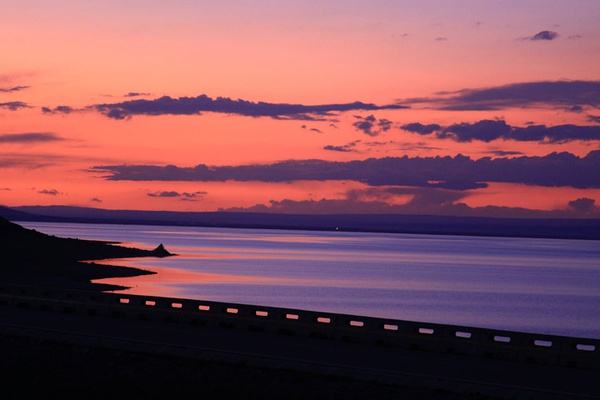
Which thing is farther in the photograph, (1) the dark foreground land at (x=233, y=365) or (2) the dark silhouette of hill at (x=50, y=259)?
(2) the dark silhouette of hill at (x=50, y=259)

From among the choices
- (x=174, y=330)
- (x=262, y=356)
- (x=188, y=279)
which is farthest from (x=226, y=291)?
→ (x=262, y=356)

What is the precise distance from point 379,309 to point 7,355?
241 feet

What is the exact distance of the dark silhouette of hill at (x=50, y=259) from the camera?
10056 cm

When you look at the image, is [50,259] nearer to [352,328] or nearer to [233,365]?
[352,328]

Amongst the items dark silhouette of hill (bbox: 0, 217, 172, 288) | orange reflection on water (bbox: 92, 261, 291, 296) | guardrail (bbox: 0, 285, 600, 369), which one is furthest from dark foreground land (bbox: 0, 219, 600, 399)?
orange reflection on water (bbox: 92, 261, 291, 296)

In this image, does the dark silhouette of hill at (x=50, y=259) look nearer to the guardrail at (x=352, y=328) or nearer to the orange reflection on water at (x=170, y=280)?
the orange reflection on water at (x=170, y=280)

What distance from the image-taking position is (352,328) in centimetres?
3550

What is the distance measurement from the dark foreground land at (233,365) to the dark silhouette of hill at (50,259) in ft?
184

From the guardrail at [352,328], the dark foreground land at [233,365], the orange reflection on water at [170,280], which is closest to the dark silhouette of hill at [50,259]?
the orange reflection on water at [170,280]

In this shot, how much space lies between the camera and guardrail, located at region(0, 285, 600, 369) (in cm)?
3023

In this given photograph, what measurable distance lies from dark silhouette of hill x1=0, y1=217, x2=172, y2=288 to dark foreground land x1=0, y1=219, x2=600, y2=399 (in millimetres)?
55954

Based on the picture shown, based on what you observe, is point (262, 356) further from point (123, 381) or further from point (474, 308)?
point (474, 308)

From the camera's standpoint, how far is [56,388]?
2881 centimetres

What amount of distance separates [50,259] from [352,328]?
99.1m
